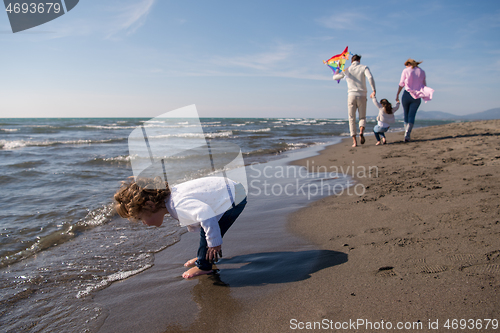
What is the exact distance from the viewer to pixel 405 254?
2.04 metres

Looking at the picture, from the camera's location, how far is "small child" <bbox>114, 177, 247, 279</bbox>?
195 centimetres

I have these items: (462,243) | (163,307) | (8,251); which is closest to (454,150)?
(462,243)

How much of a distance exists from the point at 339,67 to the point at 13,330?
296 inches

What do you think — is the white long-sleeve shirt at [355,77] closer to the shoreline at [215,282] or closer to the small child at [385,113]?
the small child at [385,113]

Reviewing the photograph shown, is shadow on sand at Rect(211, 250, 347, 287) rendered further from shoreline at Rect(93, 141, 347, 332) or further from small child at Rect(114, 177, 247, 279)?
small child at Rect(114, 177, 247, 279)

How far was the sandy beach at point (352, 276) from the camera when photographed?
58.5 inches

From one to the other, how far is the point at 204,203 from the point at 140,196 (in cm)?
48

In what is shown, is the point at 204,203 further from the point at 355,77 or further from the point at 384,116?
the point at 384,116

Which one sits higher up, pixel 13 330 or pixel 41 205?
pixel 41 205

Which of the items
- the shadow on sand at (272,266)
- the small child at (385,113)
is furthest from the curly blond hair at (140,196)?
the small child at (385,113)

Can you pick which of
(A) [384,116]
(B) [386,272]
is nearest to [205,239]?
(B) [386,272]

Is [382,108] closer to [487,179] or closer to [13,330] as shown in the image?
[487,179]

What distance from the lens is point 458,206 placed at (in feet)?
8.86

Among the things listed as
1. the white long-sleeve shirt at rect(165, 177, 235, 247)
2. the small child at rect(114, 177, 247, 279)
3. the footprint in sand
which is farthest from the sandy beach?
the white long-sleeve shirt at rect(165, 177, 235, 247)
